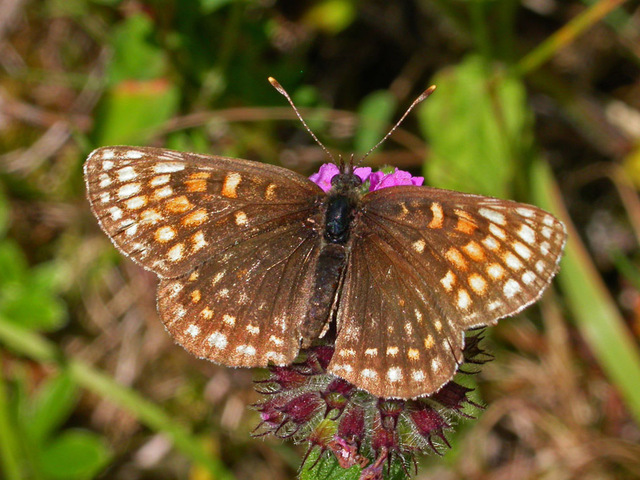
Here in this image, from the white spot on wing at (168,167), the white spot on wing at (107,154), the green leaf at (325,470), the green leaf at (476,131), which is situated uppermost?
the green leaf at (476,131)

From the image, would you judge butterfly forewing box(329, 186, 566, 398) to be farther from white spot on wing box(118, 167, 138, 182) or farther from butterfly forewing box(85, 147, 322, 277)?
white spot on wing box(118, 167, 138, 182)

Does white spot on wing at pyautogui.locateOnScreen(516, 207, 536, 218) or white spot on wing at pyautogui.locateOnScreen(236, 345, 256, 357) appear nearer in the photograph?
white spot on wing at pyautogui.locateOnScreen(516, 207, 536, 218)

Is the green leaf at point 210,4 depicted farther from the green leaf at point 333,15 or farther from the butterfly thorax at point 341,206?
the butterfly thorax at point 341,206

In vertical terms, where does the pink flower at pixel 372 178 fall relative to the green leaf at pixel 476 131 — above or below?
below

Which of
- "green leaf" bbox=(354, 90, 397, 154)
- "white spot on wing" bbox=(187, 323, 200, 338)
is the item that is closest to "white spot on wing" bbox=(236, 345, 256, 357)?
"white spot on wing" bbox=(187, 323, 200, 338)

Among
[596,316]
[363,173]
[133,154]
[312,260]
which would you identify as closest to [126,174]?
[133,154]

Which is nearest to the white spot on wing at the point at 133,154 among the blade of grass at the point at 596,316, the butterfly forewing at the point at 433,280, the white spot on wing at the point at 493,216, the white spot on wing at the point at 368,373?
the butterfly forewing at the point at 433,280

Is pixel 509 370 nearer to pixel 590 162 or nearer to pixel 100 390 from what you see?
pixel 590 162
